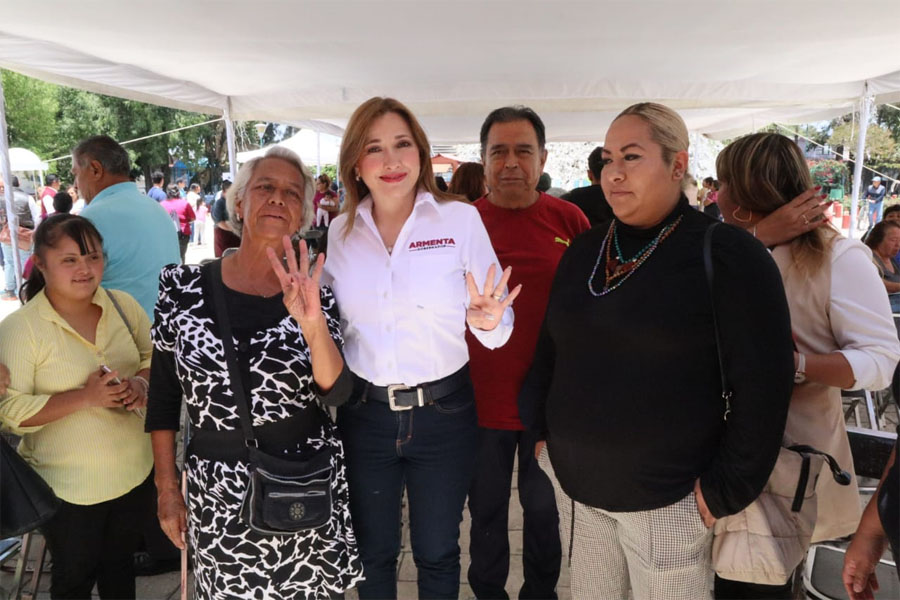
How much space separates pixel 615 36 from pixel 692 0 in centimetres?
92

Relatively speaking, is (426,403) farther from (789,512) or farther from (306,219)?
(789,512)

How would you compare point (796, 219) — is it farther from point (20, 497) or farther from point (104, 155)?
point (104, 155)

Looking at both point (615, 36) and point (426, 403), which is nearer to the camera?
point (426, 403)

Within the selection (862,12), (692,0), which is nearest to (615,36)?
(692,0)

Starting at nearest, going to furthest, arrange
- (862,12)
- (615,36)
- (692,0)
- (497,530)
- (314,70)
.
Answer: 1. (497,530)
2. (692,0)
3. (862,12)
4. (615,36)
5. (314,70)

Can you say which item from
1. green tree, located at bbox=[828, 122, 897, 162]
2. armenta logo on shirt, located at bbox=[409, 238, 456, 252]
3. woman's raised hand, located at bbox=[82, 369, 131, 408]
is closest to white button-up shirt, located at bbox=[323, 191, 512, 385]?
armenta logo on shirt, located at bbox=[409, 238, 456, 252]

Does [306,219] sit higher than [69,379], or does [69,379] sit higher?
[306,219]

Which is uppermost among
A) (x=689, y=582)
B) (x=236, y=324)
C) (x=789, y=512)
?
(x=236, y=324)

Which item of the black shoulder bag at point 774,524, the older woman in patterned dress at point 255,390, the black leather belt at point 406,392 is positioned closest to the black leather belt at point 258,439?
the older woman in patterned dress at point 255,390

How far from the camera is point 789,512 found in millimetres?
Answer: 1514

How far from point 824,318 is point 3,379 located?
2.51 meters

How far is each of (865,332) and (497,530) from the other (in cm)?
148

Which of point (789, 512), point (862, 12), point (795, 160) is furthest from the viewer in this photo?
point (862, 12)

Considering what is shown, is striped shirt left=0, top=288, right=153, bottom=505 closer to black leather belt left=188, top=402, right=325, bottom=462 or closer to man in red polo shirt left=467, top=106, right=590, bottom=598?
black leather belt left=188, top=402, right=325, bottom=462
